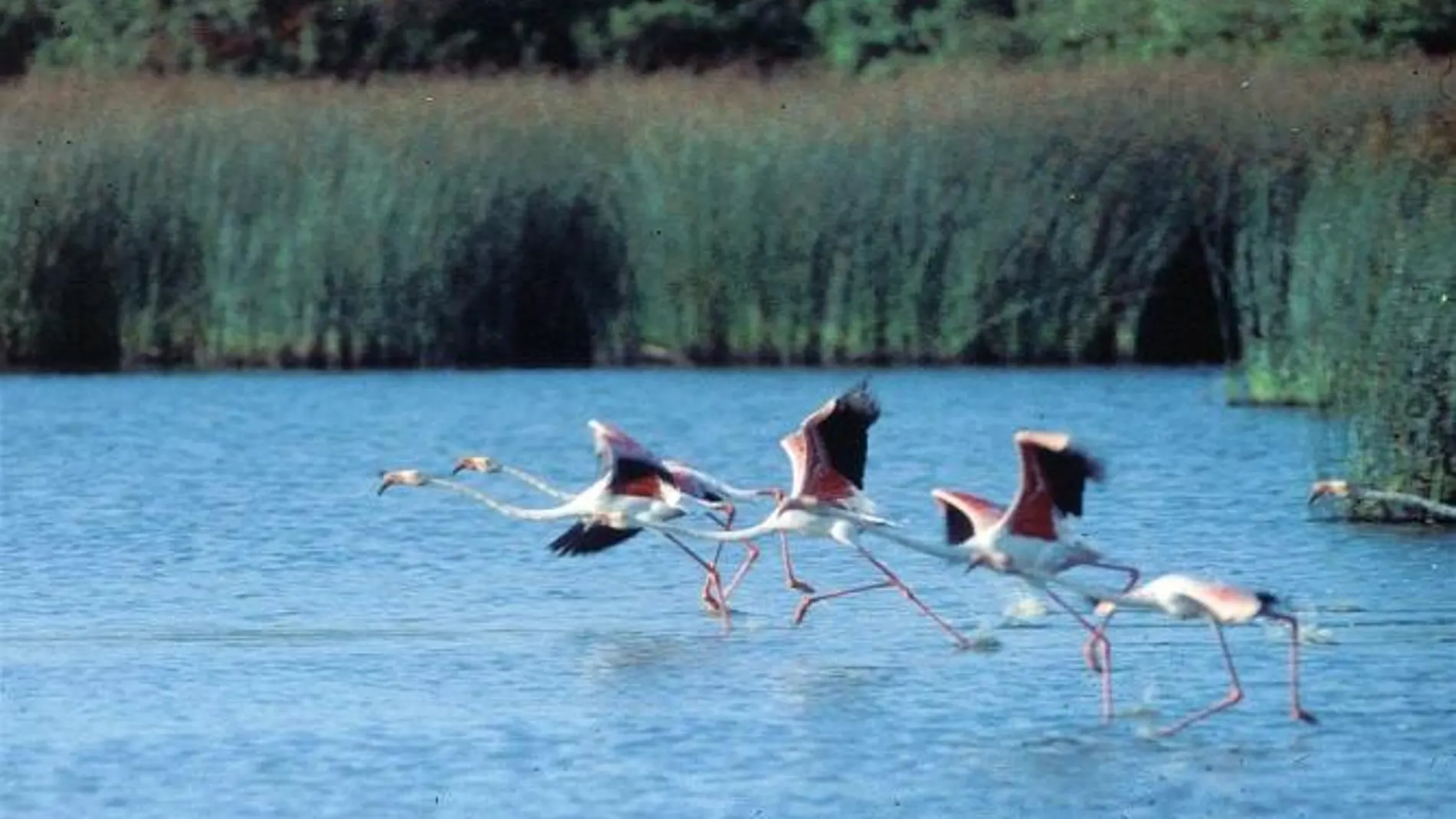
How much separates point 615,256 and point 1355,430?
850 cm

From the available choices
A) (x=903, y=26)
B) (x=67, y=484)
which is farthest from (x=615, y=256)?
(x=903, y=26)

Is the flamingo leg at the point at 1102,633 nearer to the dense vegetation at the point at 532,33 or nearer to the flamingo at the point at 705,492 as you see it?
the flamingo at the point at 705,492

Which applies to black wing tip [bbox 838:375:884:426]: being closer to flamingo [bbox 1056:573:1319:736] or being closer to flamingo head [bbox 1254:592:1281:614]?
flamingo [bbox 1056:573:1319:736]

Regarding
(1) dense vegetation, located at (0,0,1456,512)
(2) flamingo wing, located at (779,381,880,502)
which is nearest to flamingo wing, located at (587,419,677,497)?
(2) flamingo wing, located at (779,381,880,502)

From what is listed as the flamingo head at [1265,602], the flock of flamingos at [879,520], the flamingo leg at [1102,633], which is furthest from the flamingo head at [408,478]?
the flamingo head at [1265,602]

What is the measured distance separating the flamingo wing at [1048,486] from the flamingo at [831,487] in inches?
18.7

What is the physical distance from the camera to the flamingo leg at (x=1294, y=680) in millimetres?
9477

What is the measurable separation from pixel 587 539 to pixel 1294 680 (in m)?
3.00

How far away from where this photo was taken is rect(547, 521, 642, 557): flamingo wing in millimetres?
11977

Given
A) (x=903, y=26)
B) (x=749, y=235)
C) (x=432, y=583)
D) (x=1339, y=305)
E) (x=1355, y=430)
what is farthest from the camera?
(x=903, y=26)

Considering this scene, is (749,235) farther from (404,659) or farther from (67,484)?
(404,659)

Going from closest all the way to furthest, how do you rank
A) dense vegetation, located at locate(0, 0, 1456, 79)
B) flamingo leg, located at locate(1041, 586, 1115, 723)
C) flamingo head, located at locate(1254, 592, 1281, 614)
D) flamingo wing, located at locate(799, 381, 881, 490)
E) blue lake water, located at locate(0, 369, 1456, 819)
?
blue lake water, located at locate(0, 369, 1456, 819) → flamingo head, located at locate(1254, 592, 1281, 614) → flamingo leg, located at locate(1041, 586, 1115, 723) → flamingo wing, located at locate(799, 381, 881, 490) → dense vegetation, located at locate(0, 0, 1456, 79)

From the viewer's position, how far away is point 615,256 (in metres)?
21.7

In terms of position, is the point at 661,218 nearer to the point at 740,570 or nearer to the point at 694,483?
the point at 740,570
